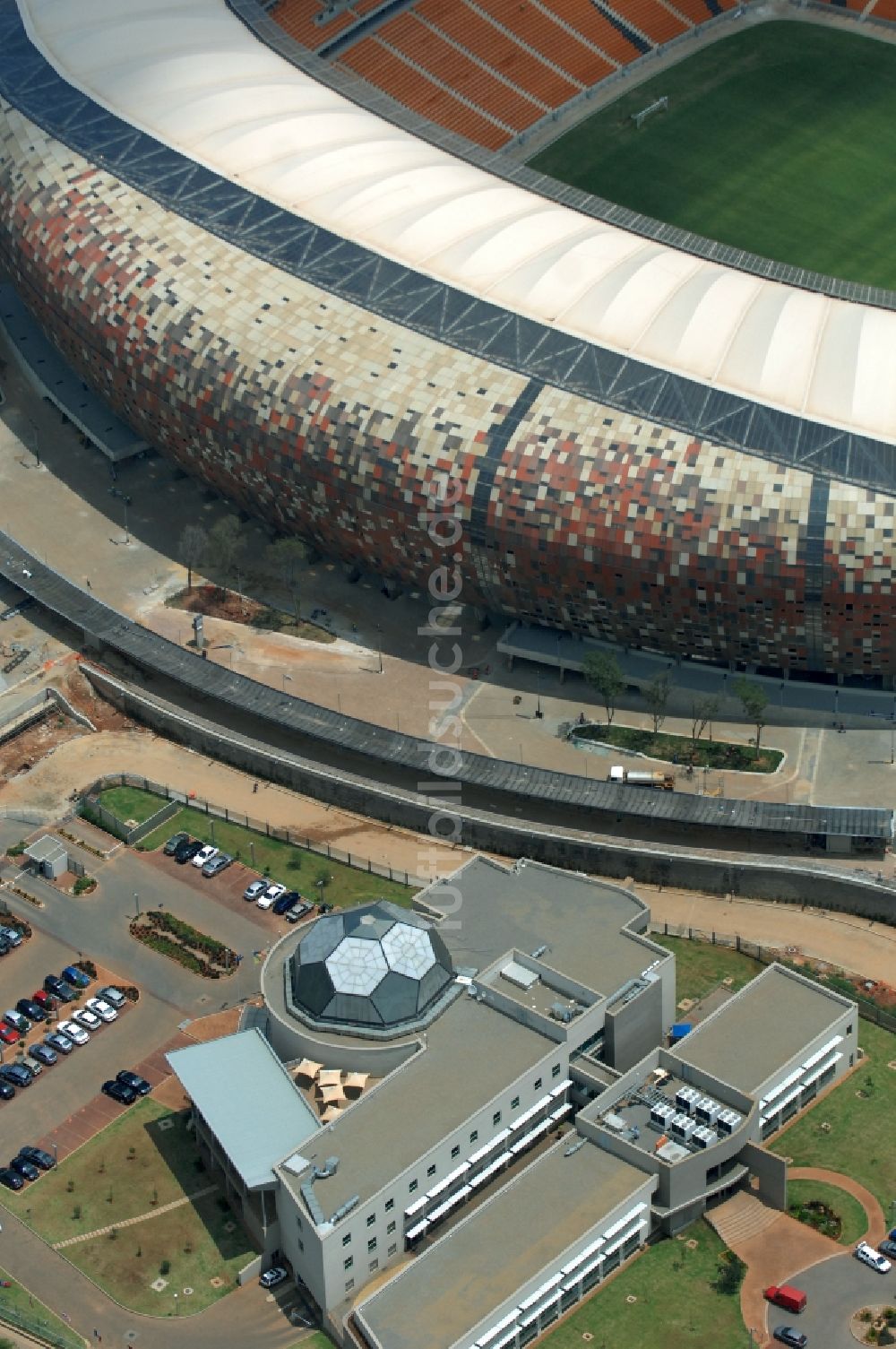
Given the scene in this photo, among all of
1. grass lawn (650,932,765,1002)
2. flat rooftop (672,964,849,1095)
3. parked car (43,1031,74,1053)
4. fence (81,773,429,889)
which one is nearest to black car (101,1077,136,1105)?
parked car (43,1031,74,1053)

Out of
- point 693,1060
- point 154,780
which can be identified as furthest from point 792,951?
point 154,780

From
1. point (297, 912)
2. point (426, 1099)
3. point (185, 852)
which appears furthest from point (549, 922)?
point (185, 852)

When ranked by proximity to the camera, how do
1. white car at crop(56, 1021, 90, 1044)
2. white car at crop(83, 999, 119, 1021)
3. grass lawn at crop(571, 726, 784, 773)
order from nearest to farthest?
white car at crop(56, 1021, 90, 1044) < white car at crop(83, 999, 119, 1021) < grass lawn at crop(571, 726, 784, 773)

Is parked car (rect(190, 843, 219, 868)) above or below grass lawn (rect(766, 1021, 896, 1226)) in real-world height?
above

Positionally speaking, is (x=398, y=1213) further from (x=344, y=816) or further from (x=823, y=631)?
(x=823, y=631)

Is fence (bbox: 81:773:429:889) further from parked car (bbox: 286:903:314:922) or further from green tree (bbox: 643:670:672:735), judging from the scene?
green tree (bbox: 643:670:672:735)

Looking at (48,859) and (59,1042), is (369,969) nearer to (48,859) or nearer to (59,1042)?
(59,1042)

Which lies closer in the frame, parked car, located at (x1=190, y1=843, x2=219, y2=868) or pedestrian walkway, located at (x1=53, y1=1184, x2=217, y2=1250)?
pedestrian walkway, located at (x1=53, y1=1184, x2=217, y2=1250)

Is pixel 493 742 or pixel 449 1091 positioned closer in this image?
pixel 449 1091
